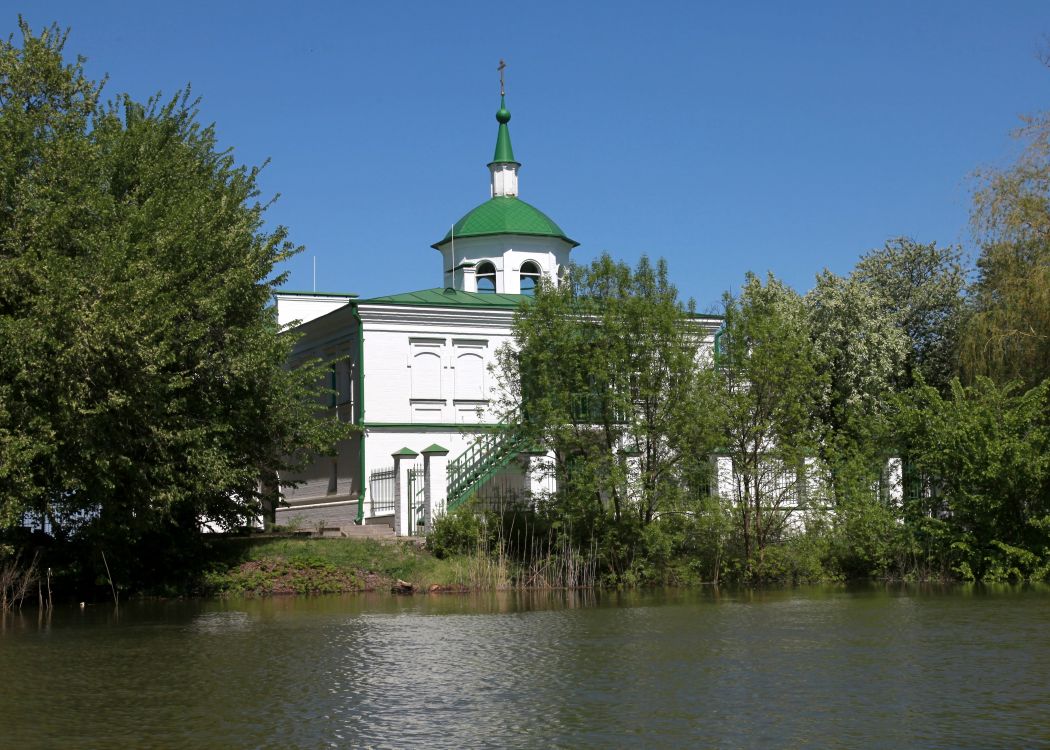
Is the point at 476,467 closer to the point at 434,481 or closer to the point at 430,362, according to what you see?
the point at 434,481

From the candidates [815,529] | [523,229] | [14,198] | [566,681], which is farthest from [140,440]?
[523,229]

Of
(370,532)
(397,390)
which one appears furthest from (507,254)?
(370,532)

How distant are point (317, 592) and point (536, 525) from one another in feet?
18.6

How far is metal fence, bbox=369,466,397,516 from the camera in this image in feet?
111

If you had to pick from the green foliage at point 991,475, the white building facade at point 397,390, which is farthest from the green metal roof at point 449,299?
the green foliage at point 991,475

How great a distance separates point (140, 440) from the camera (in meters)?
22.5

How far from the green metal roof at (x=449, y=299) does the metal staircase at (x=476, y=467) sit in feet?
13.5

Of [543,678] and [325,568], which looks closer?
[543,678]

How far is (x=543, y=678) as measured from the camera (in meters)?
12.5

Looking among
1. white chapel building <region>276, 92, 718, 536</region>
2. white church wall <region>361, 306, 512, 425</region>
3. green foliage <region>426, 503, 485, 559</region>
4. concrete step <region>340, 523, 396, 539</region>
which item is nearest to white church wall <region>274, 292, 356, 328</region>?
white chapel building <region>276, 92, 718, 536</region>

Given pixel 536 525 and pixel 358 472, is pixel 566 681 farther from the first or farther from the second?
pixel 358 472

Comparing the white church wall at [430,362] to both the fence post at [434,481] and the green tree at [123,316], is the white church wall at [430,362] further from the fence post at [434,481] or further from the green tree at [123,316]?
the green tree at [123,316]

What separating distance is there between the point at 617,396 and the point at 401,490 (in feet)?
22.0

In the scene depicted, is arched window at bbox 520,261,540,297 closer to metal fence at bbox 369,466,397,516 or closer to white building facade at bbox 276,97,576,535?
white building facade at bbox 276,97,576,535
